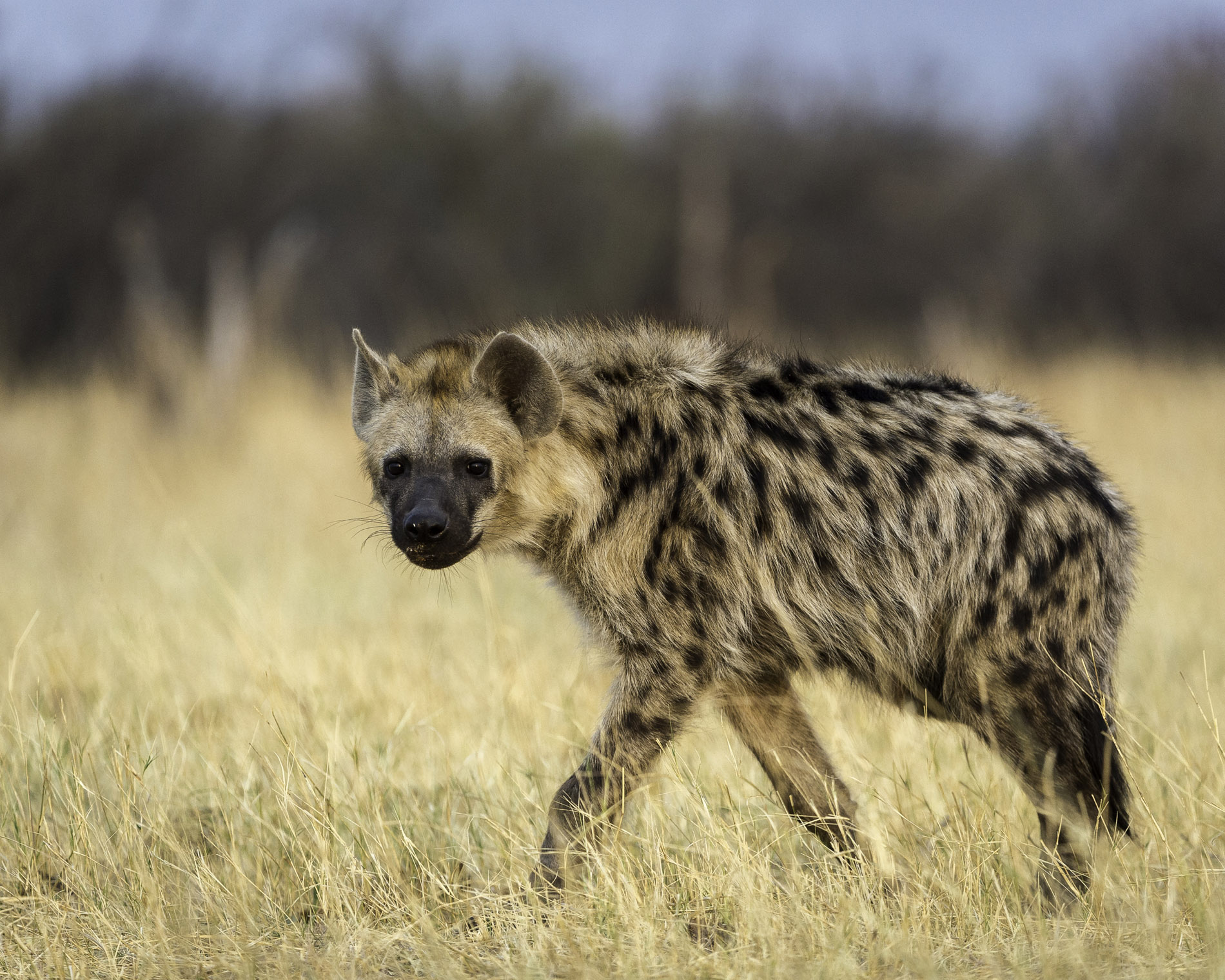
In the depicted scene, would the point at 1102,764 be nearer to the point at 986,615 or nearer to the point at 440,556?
the point at 986,615

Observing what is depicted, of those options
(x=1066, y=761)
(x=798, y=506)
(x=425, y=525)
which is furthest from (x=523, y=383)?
(x=1066, y=761)

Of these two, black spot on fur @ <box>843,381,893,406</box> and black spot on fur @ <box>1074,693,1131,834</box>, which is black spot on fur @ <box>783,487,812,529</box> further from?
black spot on fur @ <box>1074,693,1131,834</box>

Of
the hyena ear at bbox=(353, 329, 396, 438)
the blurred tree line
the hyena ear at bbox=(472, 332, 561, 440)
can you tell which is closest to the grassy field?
the hyena ear at bbox=(353, 329, 396, 438)

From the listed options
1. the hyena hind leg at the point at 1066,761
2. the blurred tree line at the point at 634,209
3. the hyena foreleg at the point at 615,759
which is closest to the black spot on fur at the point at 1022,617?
the hyena hind leg at the point at 1066,761

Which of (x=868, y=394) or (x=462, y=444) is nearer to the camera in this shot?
(x=462, y=444)

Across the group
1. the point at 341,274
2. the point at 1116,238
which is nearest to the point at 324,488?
the point at 341,274

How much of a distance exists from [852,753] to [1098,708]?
2.16 ft

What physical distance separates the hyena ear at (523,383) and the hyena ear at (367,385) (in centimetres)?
25

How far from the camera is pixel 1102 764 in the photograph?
278cm

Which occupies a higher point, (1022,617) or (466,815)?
(1022,617)

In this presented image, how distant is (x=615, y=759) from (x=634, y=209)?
18618mm

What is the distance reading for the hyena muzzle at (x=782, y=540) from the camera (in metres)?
2.76

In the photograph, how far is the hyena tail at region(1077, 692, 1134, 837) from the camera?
9.02 feet

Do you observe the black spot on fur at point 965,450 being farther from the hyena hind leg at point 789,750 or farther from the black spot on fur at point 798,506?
the hyena hind leg at point 789,750
